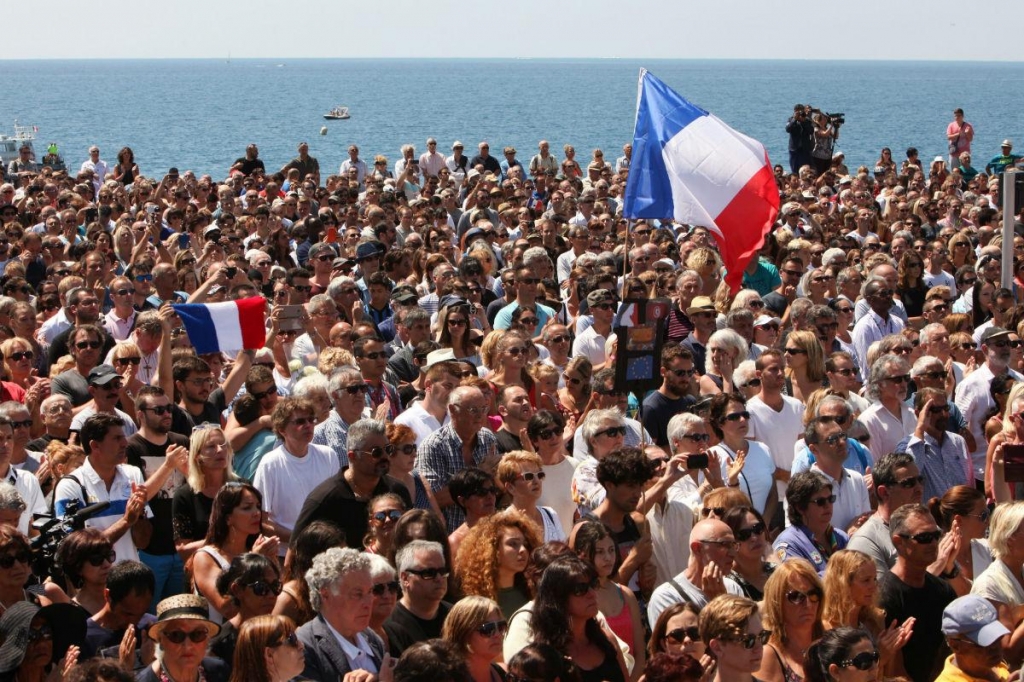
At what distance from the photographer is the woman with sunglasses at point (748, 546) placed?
7023 millimetres

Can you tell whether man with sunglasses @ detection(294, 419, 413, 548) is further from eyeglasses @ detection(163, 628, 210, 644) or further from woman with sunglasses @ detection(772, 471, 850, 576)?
woman with sunglasses @ detection(772, 471, 850, 576)

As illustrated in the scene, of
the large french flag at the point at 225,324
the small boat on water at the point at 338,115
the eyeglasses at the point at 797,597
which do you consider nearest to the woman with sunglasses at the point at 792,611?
the eyeglasses at the point at 797,597

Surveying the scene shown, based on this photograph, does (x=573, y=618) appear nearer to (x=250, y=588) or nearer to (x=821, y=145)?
(x=250, y=588)

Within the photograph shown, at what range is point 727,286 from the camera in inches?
468

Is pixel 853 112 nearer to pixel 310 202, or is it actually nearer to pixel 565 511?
pixel 310 202

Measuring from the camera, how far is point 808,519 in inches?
294

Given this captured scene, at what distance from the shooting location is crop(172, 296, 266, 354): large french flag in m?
9.71

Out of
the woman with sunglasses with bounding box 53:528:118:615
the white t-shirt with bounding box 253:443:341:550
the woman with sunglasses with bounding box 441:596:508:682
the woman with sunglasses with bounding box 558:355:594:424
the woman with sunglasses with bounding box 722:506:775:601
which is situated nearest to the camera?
the woman with sunglasses with bounding box 441:596:508:682

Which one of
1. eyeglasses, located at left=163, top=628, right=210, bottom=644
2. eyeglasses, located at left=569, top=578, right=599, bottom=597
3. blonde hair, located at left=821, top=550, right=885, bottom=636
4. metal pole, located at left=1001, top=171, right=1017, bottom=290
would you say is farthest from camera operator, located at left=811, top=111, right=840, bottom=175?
eyeglasses, located at left=163, top=628, right=210, bottom=644

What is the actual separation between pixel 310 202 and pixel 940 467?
10978 mm

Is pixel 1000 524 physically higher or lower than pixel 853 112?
higher

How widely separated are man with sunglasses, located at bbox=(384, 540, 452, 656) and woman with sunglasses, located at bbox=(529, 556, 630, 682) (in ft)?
1.48

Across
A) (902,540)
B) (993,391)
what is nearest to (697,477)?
(902,540)

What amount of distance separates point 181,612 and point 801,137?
66.9ft
